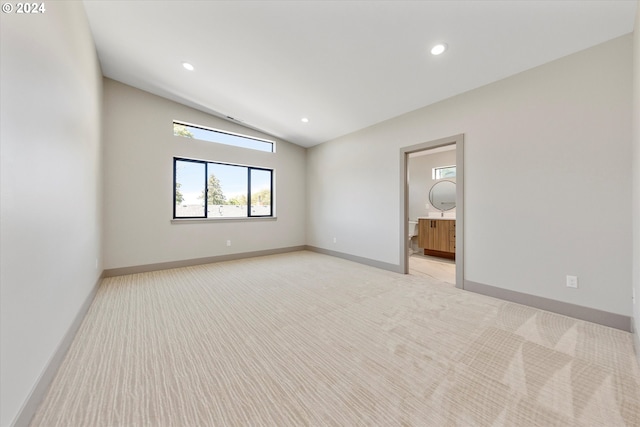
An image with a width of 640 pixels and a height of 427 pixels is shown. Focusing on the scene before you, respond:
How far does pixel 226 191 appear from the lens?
505cm

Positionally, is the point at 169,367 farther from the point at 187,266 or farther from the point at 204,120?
the point at 204,120

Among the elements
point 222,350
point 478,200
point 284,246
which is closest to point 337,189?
point 284,246

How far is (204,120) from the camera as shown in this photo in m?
4.67

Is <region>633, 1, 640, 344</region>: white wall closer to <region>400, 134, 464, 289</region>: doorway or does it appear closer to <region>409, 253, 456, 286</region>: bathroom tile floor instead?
<region>400, 134, 464, 289</region>: doorway

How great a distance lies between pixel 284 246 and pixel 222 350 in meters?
4.06

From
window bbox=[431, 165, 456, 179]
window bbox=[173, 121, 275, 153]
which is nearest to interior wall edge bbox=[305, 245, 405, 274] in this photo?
window bbox=[173, 121, 275, 153]

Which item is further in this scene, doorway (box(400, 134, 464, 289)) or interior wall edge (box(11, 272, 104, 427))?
doorway (box(400, 134, 464, 289))

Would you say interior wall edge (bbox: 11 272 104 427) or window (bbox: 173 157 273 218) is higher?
window (bbox: 173 157 273 218)

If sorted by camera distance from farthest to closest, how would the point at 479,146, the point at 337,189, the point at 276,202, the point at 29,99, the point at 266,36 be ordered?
the point at 276,202
the point at 337,189
the point at 479,146
the point at 266,36
the point at 29,99

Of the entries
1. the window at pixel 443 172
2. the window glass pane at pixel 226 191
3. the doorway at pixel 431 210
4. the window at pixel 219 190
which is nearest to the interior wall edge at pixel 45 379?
the window at pixel 219 190

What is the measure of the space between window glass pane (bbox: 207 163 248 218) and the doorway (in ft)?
11.2

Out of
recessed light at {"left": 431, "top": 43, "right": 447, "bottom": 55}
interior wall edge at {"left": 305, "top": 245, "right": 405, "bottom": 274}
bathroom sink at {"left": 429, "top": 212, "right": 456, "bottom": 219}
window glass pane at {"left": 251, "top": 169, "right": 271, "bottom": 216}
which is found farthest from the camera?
bathroom sink at {"left": 429, "top": 212, "right": 456, "bottom": 219}

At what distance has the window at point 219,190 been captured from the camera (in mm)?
4516

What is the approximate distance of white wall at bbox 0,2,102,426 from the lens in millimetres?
1106
